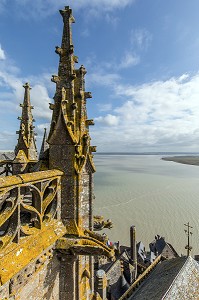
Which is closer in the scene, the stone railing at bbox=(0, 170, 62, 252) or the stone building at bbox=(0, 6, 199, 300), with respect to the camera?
the stone railing at bbox=(0, 170, 62, 252)

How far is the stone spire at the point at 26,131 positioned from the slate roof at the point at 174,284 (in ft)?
35.0

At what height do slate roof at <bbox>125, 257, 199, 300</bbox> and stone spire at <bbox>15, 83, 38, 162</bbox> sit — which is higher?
stone spire at <bbox>15, 83, 38, 162</bbox>

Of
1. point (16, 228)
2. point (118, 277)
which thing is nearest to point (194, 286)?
point (118, 277)

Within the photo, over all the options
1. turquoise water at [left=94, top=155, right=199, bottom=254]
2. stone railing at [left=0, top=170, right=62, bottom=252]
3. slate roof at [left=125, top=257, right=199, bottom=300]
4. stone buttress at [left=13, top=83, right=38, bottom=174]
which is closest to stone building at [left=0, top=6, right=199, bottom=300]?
stone railing at [left=0, top=170, right=62, bottom=252]

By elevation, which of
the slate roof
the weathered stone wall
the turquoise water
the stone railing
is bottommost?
the turquoise water

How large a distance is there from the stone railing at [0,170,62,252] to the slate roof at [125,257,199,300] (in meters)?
10.5

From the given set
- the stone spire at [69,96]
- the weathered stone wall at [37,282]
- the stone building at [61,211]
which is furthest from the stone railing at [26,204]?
the stone spire at [69,96]

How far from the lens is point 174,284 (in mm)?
12594

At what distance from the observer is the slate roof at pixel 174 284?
11.9 meters

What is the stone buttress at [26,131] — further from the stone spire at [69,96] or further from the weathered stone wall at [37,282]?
the weathered stone wall at [37,282]

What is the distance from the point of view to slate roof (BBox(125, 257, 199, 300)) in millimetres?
11883

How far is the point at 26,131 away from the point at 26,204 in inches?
236

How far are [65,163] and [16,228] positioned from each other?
2.09 metres

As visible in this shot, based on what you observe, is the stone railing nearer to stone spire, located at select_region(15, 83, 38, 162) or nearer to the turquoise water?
stone spire, located at select_region(15, 83, 38, 162)
